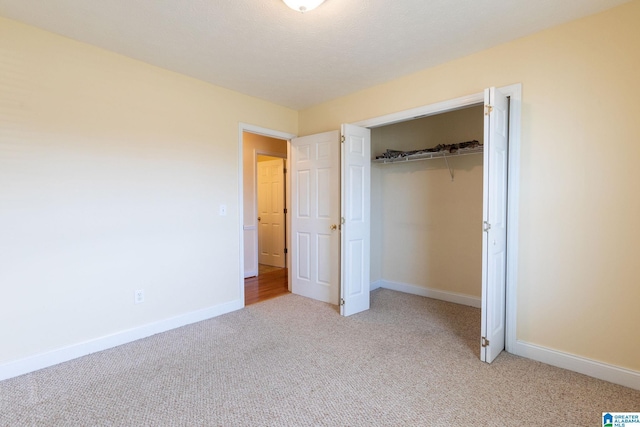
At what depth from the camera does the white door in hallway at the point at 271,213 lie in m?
6.02

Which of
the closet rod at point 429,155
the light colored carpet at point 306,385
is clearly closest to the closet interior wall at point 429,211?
the closet rod at point 429,155

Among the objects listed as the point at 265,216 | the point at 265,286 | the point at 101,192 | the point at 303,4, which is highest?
the point at 303,4

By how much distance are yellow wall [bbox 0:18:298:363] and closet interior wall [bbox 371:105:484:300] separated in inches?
88.4

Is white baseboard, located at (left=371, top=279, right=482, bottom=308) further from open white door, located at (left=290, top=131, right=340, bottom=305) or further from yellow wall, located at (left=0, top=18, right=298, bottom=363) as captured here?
yellow wall, located at (left=0, top=18, right=298, bottom=363)

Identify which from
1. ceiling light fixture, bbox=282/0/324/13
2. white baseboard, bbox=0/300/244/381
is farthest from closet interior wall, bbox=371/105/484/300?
ceiling light fixture, bbox=282/0/324/13

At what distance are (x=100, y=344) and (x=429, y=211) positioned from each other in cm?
385

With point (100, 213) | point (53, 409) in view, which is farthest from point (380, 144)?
point (53, 409)

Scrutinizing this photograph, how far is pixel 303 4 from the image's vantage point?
1910 millimetres

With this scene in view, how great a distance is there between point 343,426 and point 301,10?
2.55 metres

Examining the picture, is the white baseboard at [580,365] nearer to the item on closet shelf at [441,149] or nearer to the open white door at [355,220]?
the open white door at [355,220]

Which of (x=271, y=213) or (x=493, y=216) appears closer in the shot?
(x=493, y=216)

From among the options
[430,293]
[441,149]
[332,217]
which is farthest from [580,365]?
[332,217]

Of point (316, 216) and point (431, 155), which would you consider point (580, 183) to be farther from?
point (316, 216)

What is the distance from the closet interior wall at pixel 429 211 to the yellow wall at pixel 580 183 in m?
1.21
